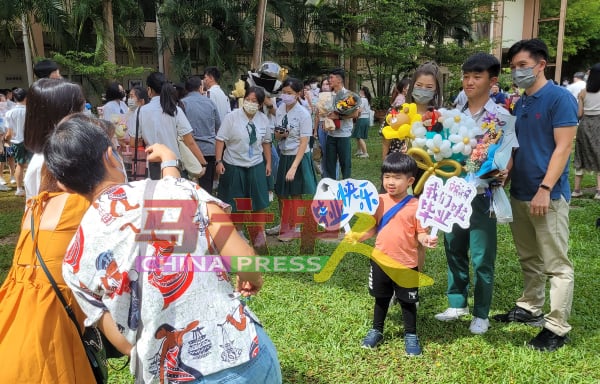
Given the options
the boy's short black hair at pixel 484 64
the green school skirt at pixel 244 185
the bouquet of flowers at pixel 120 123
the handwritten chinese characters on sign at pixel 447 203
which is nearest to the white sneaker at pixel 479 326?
the handwritten chinese characters on sign at pixel 447 203

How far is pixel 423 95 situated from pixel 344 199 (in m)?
1.03

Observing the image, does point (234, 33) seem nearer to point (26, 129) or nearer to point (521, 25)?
point (26, 129)

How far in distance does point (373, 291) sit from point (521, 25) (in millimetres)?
26780

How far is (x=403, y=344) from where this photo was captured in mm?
3092

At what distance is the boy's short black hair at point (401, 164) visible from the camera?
2.82 meters

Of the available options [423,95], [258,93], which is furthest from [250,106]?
[423,95]

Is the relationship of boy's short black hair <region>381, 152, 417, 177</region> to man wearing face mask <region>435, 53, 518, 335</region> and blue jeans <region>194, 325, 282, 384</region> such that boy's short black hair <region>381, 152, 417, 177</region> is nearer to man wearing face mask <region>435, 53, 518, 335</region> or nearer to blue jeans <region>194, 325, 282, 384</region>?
Answer: man wearing face mask <region>435, 53, 518, 335</region>

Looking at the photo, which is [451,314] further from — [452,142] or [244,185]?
[244,185]

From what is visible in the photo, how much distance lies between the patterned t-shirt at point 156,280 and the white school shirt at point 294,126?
12.3ft

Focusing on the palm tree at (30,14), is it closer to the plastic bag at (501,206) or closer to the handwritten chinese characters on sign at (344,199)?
the handwritten chinese characters on sign at (344,199)

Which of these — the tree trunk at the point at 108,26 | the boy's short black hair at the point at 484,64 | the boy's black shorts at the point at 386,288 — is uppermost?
the tree trunk at the point at 108,26

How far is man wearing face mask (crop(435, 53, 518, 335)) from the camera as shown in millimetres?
2848

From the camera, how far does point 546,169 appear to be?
9.41 feet

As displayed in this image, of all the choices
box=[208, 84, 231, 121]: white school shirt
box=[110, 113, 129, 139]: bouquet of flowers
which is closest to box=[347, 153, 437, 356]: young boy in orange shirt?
box=[110, 113, 129, 139]: bouquet of flowers
